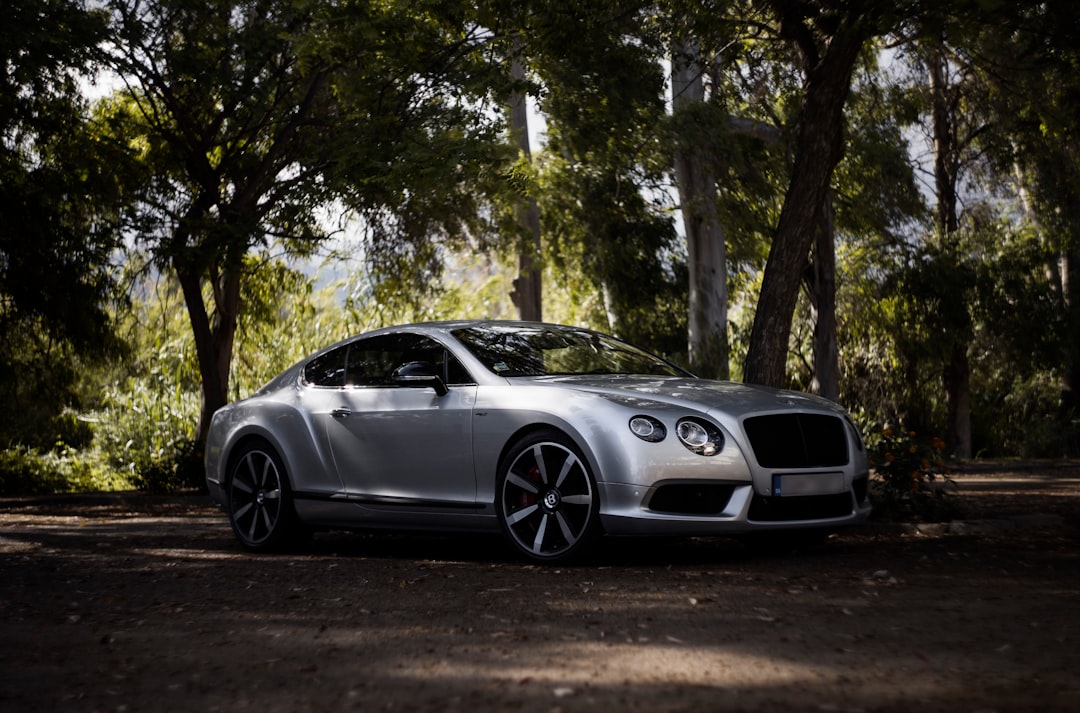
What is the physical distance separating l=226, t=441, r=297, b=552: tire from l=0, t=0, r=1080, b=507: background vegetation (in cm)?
389

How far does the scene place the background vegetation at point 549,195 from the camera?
41.6ft

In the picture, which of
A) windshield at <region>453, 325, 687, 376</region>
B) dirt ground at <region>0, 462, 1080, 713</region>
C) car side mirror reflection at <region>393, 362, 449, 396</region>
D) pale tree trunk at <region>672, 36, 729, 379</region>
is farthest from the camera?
pale tree trunk at <region>672, 36, 729, 379</region>

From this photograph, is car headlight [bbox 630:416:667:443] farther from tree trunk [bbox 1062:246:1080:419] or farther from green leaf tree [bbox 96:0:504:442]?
tree trunk [bbox 1062:246:1080:419]

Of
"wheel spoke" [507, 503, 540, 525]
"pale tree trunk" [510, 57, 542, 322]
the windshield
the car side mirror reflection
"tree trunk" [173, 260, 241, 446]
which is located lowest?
"wheel spoke" [507, 503, 540, 525]

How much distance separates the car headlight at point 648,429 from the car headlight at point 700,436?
94 millimetres

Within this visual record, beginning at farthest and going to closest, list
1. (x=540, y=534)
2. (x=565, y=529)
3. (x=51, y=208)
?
(x=51, y=208)
(x=540, y=534)
(x=565, y=529)

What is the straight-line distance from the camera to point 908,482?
9.64m

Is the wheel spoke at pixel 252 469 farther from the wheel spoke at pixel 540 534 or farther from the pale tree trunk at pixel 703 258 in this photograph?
the pale tree trunk at pixel 703 258

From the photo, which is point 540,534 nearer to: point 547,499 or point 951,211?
point 547,499

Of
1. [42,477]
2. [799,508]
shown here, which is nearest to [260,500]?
[799,508]

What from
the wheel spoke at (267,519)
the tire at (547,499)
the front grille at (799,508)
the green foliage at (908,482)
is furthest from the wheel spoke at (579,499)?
the green foliage at (908,482)

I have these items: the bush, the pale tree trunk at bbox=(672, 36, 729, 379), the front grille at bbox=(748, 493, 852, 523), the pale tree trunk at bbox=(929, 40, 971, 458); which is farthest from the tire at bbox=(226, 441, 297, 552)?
the pale tree trunk at bbox=(929, 40, 971, 458)

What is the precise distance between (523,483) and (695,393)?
117 centimetres

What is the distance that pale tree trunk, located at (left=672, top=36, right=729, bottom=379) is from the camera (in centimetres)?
2059
